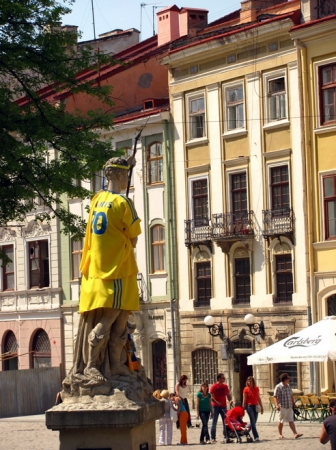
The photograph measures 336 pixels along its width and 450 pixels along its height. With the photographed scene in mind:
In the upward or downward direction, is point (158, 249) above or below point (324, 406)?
above

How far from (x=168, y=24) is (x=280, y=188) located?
10.3 metres

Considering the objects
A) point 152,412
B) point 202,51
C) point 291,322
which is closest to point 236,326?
point 291,322

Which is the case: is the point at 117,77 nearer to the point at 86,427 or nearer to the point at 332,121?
the point at 332,121

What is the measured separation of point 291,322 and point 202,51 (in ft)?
30.5

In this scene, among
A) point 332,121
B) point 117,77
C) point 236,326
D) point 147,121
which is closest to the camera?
point 332,121

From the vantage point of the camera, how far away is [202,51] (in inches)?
1747

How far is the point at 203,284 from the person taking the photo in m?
44.9

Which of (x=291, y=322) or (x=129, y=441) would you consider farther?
(x=291, y=322)

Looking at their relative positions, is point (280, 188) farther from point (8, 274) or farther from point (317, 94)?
point (8, 274)

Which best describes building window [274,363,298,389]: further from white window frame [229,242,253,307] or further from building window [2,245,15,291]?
building window [2,245,15,291]

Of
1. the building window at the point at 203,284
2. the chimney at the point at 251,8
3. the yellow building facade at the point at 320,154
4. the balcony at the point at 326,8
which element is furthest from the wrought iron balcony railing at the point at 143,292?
the balcony at the point at 326,8

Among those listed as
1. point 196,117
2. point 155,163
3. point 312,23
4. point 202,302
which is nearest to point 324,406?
point 202,302

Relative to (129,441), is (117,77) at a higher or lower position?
higher

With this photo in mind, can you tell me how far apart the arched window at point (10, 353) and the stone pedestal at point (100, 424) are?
38323mm
